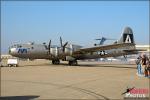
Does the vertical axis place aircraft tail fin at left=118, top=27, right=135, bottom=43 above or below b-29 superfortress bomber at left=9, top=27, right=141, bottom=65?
above

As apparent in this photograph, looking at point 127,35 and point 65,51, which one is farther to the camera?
point 127,35

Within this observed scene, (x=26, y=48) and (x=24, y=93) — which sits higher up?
(x=26, y=48)

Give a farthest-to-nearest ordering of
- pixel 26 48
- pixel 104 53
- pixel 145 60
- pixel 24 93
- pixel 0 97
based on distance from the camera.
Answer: pixel 104 53 → pixel 26 48 → pixel 145 60 → pixel 24 93 → pixel 0 97

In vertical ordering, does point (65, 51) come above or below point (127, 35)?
below

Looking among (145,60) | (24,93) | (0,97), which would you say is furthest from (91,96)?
(145,60)

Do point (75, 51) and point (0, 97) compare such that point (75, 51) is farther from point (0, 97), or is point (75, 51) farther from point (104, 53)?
point (0, 97)

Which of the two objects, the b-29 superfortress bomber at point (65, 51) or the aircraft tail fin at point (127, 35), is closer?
the b-29 superfortress bomber at point (65, 51)

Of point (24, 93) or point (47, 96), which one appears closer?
point (47, 96)

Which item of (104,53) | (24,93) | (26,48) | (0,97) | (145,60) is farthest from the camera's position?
(104,53)

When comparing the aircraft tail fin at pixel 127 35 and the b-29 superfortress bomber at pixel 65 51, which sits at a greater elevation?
the aircraft tail fin at pixel 127 35

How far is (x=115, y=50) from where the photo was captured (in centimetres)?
4206

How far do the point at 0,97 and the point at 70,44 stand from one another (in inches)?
1187

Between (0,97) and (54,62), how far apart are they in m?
33.2

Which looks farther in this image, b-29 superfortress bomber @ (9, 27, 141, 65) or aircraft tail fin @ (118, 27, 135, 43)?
aircraft tail fin @ (118, 27, 135, 43)
